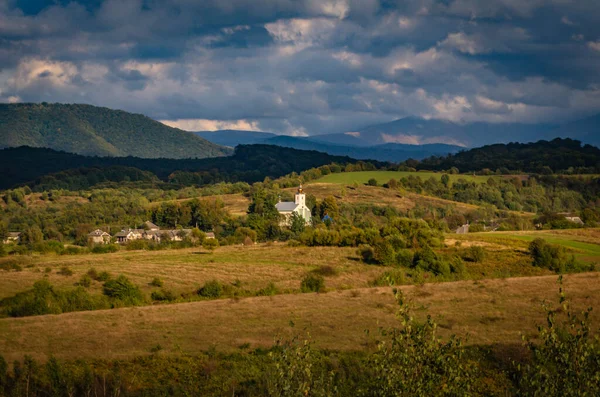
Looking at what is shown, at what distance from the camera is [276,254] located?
2591 inches

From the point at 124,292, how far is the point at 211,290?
6.13 m

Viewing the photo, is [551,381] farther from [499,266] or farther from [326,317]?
[499,266]

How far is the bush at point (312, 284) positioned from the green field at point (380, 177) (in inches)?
4432

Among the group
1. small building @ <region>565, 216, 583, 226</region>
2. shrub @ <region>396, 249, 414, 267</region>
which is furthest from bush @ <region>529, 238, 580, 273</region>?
small building @ <region>565, 216, 583, 226</region>

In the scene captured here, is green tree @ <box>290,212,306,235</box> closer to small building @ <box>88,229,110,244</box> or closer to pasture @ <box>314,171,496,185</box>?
small building @ <box>88,229,110,244</box>

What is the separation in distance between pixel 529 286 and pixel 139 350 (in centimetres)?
2682

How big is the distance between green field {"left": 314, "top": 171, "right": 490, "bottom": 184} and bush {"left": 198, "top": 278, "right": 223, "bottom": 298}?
116m

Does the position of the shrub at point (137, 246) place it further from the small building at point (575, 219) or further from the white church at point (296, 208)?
the small building at point (575, 219)

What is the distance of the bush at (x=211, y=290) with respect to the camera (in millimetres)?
45406

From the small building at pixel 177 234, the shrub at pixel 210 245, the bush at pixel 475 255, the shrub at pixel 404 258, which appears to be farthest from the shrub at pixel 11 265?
the bush at pixel 475 255

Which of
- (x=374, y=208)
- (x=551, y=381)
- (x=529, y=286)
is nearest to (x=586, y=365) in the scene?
(x=551, y=381)

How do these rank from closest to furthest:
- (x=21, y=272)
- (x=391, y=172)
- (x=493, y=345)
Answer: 1. (x=493, y=345)
2. (x=21, y=272)
3. (x=391, y=172)

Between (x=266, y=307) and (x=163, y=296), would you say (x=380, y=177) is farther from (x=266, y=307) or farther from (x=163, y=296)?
(x=266, y=307)

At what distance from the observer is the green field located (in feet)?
543
